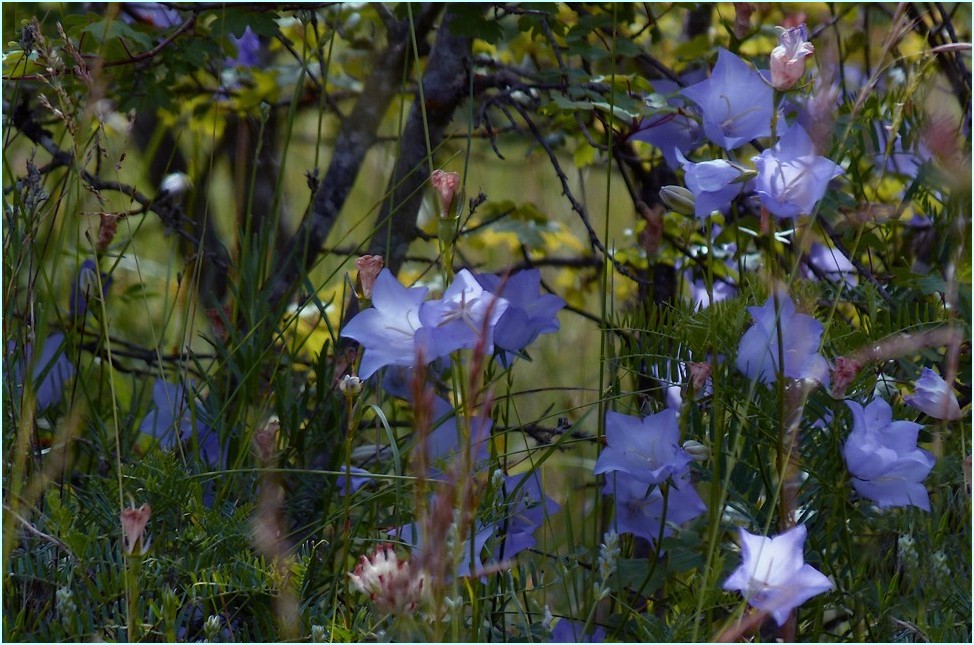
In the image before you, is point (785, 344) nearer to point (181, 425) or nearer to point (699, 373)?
point (699, 373)

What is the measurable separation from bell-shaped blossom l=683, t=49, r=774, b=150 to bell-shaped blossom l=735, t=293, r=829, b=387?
0.25m

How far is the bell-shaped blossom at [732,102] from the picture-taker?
122cm

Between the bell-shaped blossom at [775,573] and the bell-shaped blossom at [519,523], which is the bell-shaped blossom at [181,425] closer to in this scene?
the bell-shaped blossom at [519,523]

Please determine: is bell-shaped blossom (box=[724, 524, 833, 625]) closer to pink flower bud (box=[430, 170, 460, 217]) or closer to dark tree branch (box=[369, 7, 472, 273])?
pink flower bud (box=[430, 170, 460, 217])

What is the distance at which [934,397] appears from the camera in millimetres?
1081

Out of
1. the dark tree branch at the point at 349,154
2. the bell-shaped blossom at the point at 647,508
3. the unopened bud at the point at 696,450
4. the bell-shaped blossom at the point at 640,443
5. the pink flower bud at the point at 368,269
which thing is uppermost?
the dark tree branch at the point at 349,154

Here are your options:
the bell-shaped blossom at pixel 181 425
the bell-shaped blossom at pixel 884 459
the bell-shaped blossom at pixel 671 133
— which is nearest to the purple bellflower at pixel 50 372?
the bell-shaped blossom at pixel 181 425

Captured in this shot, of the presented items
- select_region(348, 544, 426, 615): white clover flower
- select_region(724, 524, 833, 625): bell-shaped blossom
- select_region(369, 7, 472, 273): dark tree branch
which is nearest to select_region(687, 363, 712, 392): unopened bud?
select_region(724, 524, 833, 625): bell-shaped blossom

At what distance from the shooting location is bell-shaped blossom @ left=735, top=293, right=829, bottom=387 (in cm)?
104

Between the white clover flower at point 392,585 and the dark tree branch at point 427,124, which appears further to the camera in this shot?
the dark tree branch at point 427,124

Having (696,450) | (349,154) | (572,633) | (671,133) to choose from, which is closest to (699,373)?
(696,450)

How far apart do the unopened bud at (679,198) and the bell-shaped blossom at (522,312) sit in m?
0.19

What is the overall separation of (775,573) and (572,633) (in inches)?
9.8

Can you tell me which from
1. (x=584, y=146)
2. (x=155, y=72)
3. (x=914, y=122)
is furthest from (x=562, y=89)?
(x=155, y=72)
